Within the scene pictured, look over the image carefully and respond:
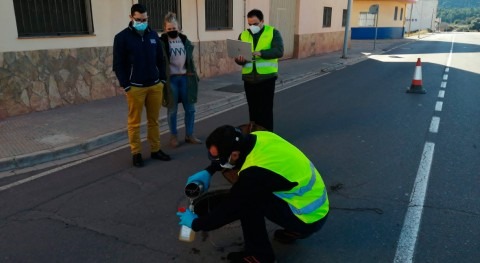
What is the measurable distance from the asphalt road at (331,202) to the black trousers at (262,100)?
761mm

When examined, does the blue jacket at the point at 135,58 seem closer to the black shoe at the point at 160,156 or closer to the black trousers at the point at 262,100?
the black shoe at the point at 160,156

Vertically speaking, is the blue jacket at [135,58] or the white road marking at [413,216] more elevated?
the blue jacket at [135,58]

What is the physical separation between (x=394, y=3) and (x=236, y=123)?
131 ft

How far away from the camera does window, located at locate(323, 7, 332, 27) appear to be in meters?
22.5

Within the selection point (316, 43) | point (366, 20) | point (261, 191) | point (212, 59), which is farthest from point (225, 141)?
point (366, 20)

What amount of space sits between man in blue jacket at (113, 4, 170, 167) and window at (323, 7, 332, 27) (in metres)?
18.9

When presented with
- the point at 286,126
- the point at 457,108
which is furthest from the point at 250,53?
the point at 457,108

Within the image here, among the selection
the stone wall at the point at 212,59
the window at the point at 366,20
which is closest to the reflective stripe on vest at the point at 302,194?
the stone wall at the point at 212,59

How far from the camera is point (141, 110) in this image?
521 cm

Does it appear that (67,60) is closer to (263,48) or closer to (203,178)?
(263,48)

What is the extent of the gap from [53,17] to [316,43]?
15.7 m

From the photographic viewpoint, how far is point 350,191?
14.5 feet

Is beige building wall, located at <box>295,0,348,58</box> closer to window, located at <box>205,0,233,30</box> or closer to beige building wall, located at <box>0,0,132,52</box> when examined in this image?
window, located at <box>205,0,233,30</box>

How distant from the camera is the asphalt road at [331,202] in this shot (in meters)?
3.29
